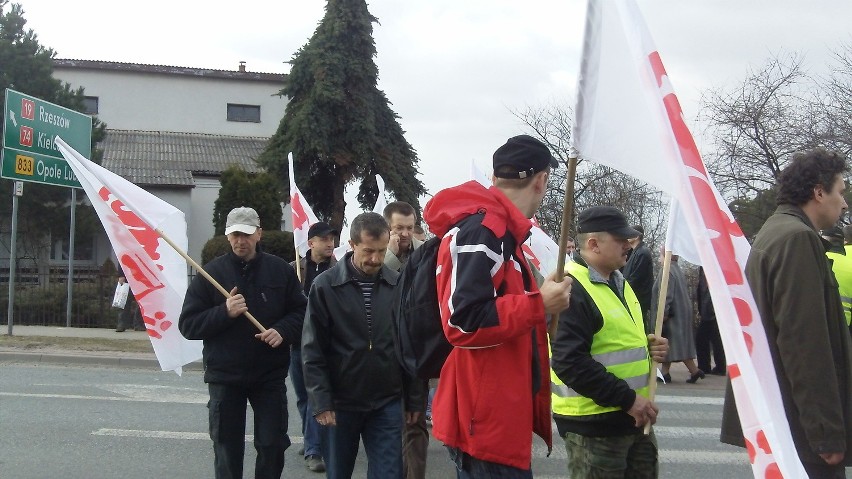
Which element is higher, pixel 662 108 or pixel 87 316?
pixel 662 108

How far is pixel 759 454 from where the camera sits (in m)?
2.48

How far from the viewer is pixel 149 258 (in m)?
6.47

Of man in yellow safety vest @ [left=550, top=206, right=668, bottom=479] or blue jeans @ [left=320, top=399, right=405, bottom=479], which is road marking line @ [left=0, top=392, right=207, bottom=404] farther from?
man in yellow safety vest @ [left=550, top=206, right=668, bottom=479]

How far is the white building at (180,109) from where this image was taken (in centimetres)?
3753

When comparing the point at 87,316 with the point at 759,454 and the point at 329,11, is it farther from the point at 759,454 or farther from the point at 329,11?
the point at 759,454

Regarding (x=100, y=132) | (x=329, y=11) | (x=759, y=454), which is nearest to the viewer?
(x=759, y=454)

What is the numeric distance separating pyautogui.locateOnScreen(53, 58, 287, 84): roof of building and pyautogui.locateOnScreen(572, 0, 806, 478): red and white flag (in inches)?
1435

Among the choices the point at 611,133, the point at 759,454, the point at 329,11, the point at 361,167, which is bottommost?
the point at 759,454

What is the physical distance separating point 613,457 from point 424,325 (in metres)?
1.38

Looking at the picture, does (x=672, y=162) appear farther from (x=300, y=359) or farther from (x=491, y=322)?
(x=300, y=359)

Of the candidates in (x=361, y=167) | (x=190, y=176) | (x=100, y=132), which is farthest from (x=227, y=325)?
(x=190, y=176)

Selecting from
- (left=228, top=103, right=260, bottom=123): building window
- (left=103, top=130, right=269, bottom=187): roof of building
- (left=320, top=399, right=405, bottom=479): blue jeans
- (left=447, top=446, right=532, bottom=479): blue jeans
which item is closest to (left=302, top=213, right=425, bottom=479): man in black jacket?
(left=320, top=399, right=405, bottom=479): blue jeans

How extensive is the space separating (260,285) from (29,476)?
268cm

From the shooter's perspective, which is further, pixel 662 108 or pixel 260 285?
pixel 260 285
